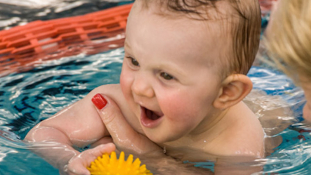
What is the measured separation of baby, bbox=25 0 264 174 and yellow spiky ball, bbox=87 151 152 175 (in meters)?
0.05

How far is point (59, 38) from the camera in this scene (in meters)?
3.22

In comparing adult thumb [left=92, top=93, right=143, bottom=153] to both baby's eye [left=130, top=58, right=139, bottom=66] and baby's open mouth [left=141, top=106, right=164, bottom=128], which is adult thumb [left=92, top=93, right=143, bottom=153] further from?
baby's eye [left=130, top=58, right=139, bottom=66]

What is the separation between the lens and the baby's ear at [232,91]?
1.74m

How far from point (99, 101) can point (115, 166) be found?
20.4 inches

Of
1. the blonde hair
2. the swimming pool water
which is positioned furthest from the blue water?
the blonde hair

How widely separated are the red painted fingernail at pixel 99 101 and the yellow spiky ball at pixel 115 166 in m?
0.42

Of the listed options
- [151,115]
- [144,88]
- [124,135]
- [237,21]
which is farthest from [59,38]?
[237,21]

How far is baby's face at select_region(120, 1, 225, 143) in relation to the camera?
159 cm

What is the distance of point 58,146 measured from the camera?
182cm

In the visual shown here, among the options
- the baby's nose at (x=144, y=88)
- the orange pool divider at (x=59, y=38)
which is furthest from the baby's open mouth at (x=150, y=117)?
the orange pool divider at (x=59, y=38)

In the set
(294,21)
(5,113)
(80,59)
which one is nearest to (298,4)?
(294,21)

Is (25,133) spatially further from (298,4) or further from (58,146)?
(298,4)

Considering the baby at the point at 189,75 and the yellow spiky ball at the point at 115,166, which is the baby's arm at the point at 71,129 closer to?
the baby at the point at 189,75

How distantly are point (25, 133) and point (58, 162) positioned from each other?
0.44 m
